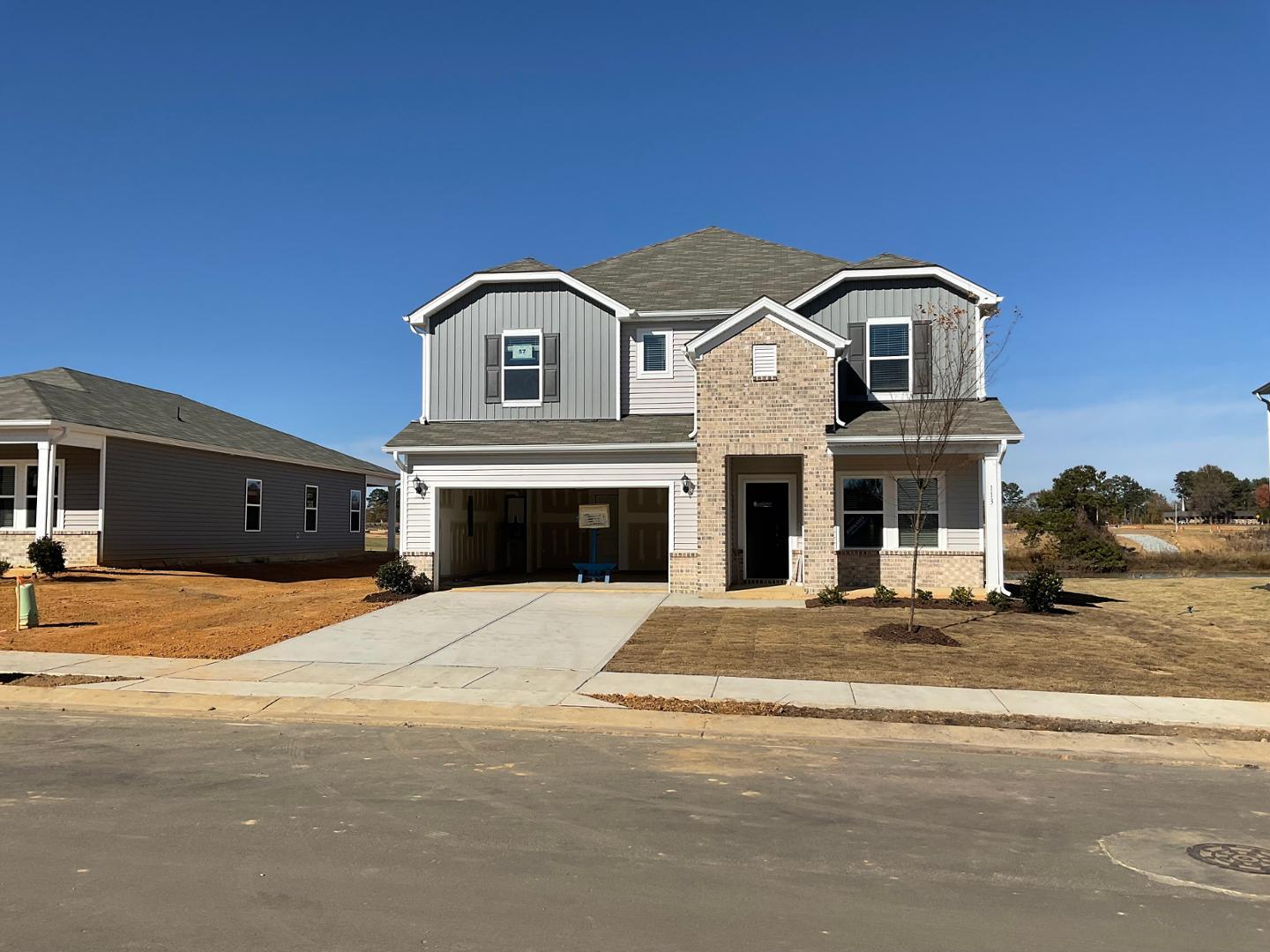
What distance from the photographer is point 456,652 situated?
13086mm

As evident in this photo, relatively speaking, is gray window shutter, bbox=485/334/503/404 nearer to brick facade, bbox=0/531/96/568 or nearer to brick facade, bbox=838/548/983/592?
brick facade, bbox=838/548/983/592

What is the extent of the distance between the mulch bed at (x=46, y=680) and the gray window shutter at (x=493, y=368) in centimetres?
1186

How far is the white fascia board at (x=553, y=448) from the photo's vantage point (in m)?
19.5

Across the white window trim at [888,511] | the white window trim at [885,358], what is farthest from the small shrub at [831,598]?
the white window trim at [885,358]

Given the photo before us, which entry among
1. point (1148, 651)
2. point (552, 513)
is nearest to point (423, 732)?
point (1148, 651)

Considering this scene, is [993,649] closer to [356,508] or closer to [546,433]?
[546,433]

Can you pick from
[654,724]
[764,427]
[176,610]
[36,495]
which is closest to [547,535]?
[764,427]

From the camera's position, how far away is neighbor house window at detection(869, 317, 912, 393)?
20641 mm

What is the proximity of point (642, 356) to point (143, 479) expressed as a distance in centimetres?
1499

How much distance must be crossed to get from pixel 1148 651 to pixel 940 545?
668 centimetres

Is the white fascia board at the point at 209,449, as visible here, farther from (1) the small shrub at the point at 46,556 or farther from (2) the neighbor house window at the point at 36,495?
(1) the small shrub at the point at 46,556

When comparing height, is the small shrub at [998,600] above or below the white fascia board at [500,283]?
below

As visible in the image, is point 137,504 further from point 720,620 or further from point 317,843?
point 317,843

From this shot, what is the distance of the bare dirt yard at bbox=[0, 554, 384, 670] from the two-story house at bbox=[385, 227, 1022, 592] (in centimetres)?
335
